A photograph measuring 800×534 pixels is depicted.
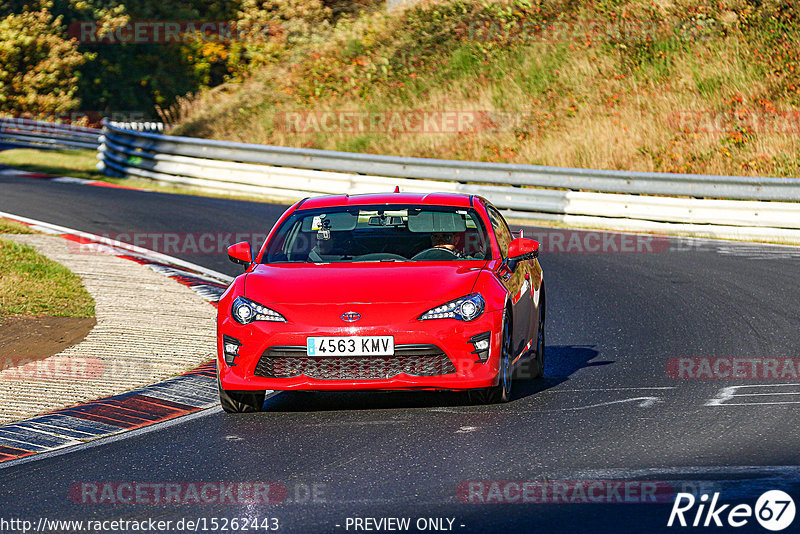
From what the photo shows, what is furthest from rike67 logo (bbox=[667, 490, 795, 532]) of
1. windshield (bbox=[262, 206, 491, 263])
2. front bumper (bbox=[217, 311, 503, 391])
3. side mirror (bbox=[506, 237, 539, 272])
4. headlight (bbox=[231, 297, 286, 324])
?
windshield (bbox=[262, 206, 491, 263])

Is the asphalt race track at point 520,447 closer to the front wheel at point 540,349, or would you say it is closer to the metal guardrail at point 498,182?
the front wheel at point 540,349

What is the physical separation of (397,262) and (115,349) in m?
3.01

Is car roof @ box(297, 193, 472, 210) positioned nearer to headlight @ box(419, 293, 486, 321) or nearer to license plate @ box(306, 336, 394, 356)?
headlight @ box(419, 293, 486, 321)

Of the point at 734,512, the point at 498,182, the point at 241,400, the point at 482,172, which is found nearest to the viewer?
the point at 734,512

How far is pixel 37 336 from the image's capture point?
35.6 ft

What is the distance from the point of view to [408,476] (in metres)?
6.31

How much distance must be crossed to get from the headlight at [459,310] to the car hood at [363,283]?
0.15 feet

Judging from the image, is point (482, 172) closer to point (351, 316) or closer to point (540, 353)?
point (540, 353)

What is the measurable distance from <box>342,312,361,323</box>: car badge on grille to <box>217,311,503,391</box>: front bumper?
5 cm

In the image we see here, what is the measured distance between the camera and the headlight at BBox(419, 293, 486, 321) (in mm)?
Answer: 7832

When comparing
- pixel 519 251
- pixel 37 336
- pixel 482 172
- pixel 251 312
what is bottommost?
pixel 37 336

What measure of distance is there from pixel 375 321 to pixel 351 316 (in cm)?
16

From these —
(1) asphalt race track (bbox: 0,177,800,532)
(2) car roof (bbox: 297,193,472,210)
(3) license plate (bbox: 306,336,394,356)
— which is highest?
(2) car roof (bbox: 297,193,472,210)

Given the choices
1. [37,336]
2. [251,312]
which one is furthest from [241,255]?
[37,336]
